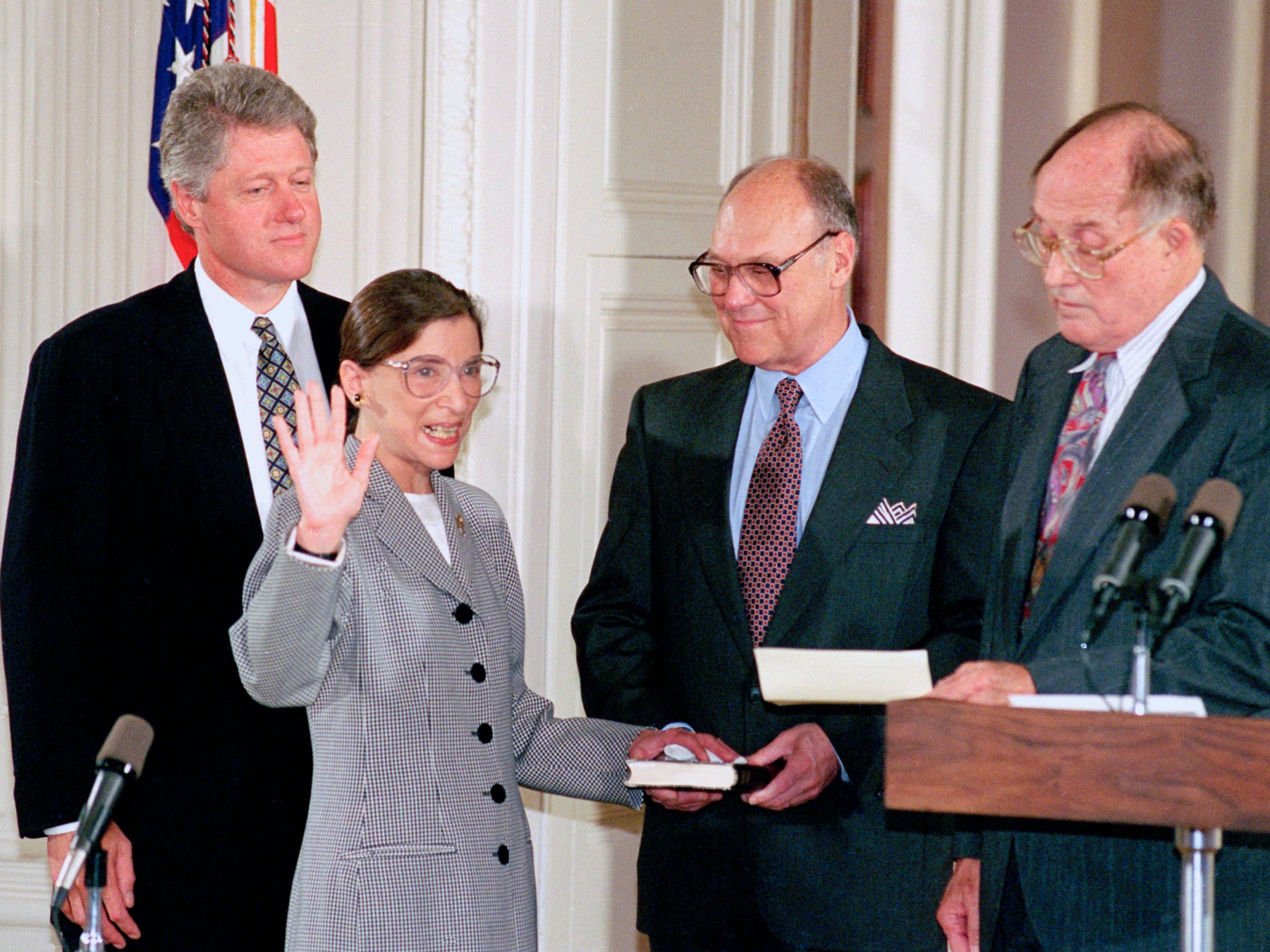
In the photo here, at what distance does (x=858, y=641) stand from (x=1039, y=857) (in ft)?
1.88

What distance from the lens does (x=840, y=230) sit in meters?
3.30

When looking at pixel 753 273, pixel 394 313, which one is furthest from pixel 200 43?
pixel 753 273

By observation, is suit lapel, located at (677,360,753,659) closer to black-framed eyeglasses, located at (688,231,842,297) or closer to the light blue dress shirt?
the light blue dress shirt

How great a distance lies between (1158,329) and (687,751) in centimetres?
112

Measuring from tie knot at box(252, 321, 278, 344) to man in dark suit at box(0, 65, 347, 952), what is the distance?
0.28 feet

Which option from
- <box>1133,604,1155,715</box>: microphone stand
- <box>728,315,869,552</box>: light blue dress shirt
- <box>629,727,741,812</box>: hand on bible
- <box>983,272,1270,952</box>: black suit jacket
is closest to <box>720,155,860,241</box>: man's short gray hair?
<box>728,315,869,552</box>: light blue dress shirt

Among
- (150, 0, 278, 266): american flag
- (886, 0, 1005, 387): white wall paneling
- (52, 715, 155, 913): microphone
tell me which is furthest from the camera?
(886, 0, 1005, 387): white wall paneling

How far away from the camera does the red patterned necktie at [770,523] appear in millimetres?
3127

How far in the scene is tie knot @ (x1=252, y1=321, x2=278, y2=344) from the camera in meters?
3.27

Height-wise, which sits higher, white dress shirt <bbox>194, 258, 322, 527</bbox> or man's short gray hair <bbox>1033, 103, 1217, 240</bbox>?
man's short gray hair <bbox>1033, 103, 1217, 240</bbox>

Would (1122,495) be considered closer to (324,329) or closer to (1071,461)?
(1071,461)

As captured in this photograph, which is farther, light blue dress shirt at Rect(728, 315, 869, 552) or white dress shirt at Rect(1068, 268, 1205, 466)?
light blue dress shirt at Rect(728, 315, 869, 552)

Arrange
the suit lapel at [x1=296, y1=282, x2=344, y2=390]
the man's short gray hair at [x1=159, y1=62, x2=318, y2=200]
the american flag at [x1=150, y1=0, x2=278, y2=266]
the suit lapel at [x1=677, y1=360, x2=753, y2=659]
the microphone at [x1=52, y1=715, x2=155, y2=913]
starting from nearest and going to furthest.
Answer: the microphone at [x1=52, y1=715, x2=155, y2=913] → the suit lapel at [x1=677, y1=360, x2=753, y2=659] → the man's short gray hair at [x1=159, y1=62, x2=318, y2=200] → the suit lapel at [x1=296, y1=282, x2=344, y2=390] → the american flag at [x1=150, y1=0, x2=278, y2=266]

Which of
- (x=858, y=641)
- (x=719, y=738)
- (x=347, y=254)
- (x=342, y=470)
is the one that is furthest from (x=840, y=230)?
(x=347, y=254)
